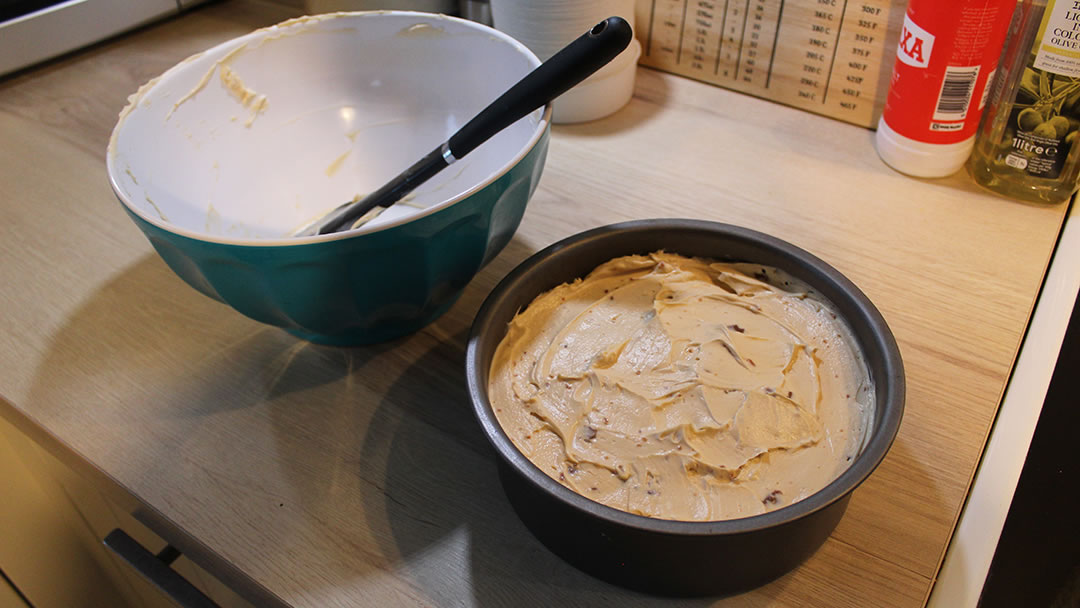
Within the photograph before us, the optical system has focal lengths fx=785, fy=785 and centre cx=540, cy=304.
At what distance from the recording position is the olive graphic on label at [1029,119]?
28.0 inches

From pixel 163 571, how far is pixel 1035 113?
2.83 feet

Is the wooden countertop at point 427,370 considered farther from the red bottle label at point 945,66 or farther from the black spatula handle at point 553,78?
the black spatula handle at point 553,78

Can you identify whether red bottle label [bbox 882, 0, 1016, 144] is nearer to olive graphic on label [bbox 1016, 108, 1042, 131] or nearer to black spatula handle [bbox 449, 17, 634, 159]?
olive graphic on label [bbox 1016, 108, 1042, 131]

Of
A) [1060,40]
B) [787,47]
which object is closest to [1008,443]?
[1060,40]

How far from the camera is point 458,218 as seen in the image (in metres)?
0.53

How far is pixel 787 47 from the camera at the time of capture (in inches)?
34.8

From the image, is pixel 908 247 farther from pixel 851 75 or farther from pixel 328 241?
pixel 328 241

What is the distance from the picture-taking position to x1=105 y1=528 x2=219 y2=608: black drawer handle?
643 mm

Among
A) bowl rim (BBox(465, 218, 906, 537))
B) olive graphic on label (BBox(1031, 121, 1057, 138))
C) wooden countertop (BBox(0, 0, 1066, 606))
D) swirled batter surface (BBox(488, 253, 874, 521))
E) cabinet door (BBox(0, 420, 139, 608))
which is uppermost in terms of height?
olive graphic on label (BBox(1031, 121, 1057, 138))

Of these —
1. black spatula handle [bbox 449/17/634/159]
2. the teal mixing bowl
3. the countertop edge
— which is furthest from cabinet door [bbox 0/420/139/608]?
the countertop edge

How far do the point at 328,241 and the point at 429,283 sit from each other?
93 millimetres

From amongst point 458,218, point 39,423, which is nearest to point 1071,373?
point 458,218

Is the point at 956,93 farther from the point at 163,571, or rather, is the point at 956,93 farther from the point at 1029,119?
the point at 163,571

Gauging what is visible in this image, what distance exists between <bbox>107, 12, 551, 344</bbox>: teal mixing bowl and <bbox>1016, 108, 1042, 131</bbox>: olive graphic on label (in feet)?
1.49
